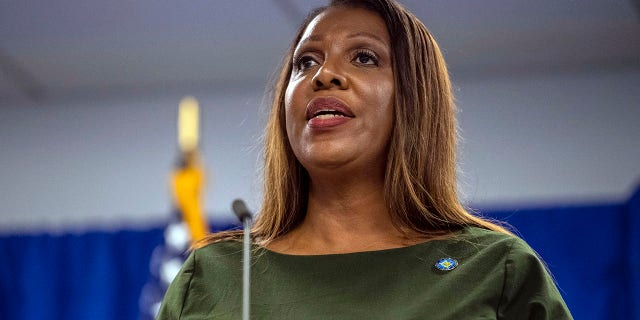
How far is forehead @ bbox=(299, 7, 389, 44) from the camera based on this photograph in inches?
78.2

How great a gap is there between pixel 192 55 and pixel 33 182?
976mm

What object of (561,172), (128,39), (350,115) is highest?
(128,39)

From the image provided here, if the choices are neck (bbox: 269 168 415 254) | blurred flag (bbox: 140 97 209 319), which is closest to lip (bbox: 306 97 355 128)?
neck (bbox: 269 168 415 254)

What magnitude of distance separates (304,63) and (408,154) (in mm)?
255

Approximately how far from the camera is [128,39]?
14.8ft

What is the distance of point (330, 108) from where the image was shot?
187 cm

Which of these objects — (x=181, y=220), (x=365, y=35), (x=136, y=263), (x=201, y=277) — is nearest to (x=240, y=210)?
(x=201, y=277)

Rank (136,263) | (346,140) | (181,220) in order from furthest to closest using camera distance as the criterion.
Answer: (136,263), (181,220), (346,140)

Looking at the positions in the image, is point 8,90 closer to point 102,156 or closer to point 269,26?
point 102,156

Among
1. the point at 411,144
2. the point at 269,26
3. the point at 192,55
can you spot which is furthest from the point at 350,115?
the point at 192,55

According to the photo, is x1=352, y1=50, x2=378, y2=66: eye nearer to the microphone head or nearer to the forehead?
the forehead

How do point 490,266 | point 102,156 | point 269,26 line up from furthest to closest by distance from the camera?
point 102,156 → point 269,26 → point 490,266

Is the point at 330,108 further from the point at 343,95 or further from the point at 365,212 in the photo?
the point at 365,212

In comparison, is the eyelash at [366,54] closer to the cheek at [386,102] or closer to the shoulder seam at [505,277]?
the cheek at [386,102]
